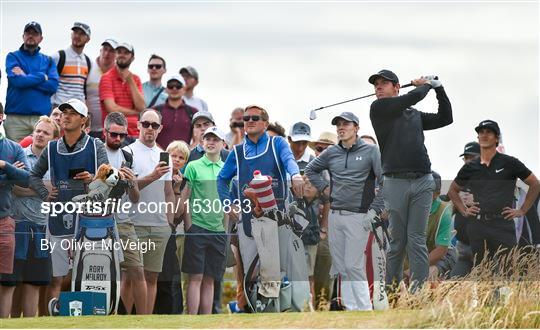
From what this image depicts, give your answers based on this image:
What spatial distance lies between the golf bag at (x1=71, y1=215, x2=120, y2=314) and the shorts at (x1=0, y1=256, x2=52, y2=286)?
32 centimetres

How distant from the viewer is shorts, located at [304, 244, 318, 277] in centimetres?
1295

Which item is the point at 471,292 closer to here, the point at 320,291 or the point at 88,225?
the point at 320,291

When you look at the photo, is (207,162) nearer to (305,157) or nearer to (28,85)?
(305,157)

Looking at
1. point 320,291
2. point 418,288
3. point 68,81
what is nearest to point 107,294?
point 320,291

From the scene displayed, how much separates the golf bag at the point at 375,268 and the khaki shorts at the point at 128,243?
6.75 feet

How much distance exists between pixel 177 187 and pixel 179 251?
662 millimetres

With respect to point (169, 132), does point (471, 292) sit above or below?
below

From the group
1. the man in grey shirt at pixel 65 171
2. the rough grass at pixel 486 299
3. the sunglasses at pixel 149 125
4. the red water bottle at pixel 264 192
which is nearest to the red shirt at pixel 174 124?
the sunglasses at pixel 149 125

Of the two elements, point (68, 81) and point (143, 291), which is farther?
point (68, 81)

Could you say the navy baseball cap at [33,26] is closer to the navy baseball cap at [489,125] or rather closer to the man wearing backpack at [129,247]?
the man wearing backpack at [129,247]

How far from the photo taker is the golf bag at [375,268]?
1273 centimetres

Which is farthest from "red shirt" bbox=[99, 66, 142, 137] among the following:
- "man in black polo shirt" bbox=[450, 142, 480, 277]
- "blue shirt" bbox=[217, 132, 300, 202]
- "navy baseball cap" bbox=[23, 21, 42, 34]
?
"man in black polo shirt" bbox=[450, 142, 480, 277]

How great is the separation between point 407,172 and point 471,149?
2.02m

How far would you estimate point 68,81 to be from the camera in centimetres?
1630
